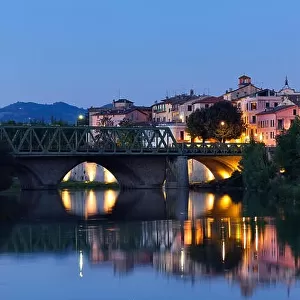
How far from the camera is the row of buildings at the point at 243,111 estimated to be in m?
118

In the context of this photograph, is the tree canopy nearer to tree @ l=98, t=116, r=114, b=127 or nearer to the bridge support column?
the bridge support column

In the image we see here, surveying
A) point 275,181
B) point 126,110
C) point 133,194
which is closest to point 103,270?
point 275,181

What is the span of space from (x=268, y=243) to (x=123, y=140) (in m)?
61.5

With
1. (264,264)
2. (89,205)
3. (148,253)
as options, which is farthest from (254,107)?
(264,264)

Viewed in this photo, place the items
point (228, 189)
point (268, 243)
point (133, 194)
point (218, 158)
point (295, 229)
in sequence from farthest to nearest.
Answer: point (218, 158), point (228, 189), point (133, 194), point (295, 229), point (268, 243)

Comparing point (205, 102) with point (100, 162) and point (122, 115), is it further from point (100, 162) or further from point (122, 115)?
point (100, 162)

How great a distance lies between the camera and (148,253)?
41.5 metres

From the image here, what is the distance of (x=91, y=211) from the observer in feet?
213

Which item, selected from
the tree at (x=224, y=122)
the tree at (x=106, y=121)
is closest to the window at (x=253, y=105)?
the tree at (x=224, y=122)

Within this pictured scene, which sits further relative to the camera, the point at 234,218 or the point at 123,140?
the point at 123,140

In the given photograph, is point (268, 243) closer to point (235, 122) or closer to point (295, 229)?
point (295, 229)

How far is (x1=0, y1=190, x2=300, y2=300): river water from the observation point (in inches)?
1288

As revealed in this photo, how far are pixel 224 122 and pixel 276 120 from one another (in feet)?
19.8

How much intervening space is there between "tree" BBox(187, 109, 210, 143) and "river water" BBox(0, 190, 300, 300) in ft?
174
